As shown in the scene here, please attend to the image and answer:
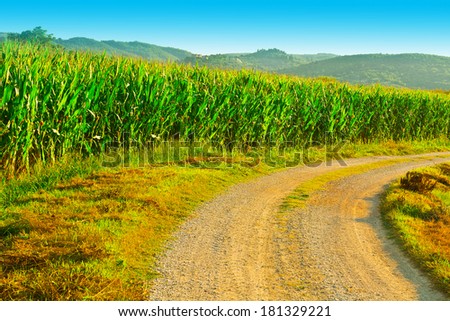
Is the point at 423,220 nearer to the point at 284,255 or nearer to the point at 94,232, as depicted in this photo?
the point at 284,255

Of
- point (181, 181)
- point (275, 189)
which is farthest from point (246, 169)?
point (181, 181)

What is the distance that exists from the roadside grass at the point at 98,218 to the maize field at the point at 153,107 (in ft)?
3.27

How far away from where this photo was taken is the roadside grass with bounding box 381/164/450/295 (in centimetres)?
843

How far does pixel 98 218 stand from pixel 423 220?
6.72 metres

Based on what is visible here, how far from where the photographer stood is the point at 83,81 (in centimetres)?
1508

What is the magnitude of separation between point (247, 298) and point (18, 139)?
8040 mm

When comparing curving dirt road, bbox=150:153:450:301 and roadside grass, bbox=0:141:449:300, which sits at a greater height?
roadside grass, bbox=0:141:449:300

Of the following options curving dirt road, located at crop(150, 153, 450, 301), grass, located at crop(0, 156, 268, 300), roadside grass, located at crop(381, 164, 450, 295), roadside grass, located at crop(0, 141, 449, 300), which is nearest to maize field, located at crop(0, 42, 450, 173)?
roadside grass, located at crop(0, 141, 449, 300)

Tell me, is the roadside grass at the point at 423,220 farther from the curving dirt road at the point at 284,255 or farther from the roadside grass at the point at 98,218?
the roadside grass at the point at 98,218

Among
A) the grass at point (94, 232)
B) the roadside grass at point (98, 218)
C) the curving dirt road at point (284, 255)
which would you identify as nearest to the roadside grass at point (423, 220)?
the curving dirt road at point (284, 255)

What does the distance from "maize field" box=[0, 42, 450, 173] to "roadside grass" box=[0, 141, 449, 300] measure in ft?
3.27

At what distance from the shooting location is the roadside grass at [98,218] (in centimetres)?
679

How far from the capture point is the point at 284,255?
8.72 m

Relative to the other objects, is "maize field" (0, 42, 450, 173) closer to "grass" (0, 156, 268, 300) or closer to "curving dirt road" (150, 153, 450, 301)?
"grass" (0, 156, 268, 300)
